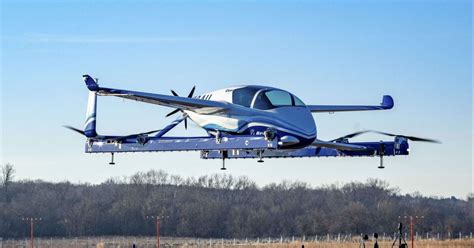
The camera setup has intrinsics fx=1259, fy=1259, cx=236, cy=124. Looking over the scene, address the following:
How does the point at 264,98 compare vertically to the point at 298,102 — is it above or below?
above

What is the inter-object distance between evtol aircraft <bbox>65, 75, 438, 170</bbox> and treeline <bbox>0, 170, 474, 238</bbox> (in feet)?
192

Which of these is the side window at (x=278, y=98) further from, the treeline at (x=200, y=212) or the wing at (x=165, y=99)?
the treeline at (x=200, y=212)

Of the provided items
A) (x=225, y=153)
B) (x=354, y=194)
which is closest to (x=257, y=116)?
(x=225, y=153)

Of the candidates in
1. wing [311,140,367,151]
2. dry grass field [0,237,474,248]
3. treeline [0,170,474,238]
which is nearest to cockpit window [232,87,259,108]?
wing [311,140,367,151]

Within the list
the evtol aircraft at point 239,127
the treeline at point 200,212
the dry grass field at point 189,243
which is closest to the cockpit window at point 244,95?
the evtol aircraft at point 239,127

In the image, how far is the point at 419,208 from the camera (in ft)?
427

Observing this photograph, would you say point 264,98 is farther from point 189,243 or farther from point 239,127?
point 189,243

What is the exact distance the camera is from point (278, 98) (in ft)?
184

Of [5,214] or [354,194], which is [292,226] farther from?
[5,214]

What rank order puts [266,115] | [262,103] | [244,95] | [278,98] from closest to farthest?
[266,115] < [262,103] < [278,98] < [244,95]

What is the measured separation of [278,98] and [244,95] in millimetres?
1620

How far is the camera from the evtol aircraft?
5512cm

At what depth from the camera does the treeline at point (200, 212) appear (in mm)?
120000

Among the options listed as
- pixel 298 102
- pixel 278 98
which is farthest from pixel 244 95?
pixel 298 102
